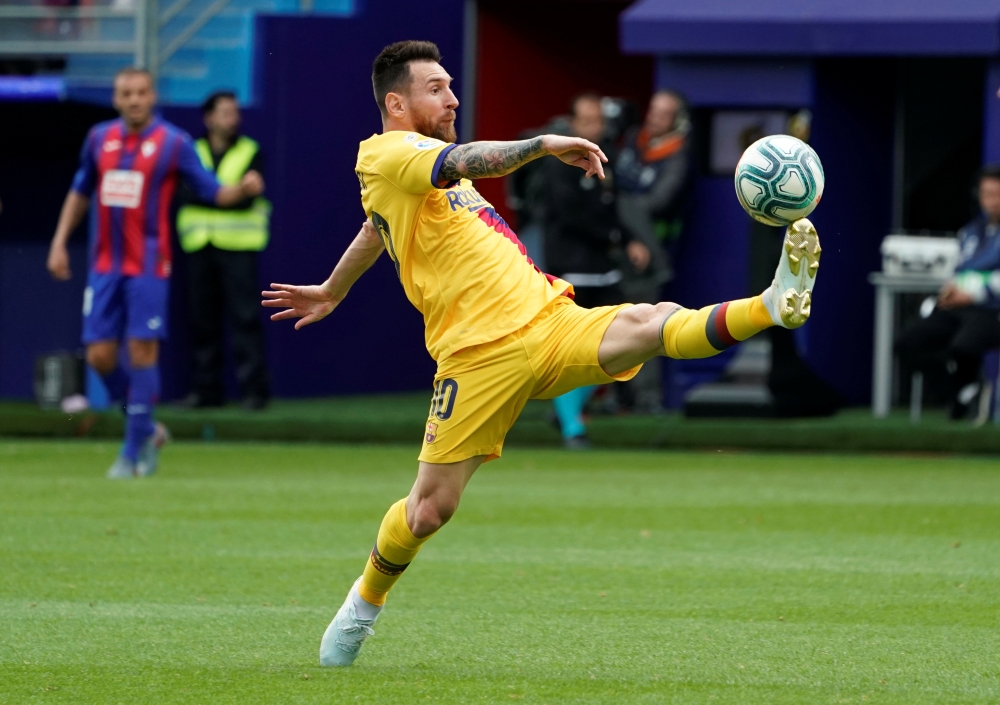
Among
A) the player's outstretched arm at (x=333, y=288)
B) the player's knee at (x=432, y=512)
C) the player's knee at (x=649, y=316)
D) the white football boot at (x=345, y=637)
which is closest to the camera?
the player's knee at (x=649, y=316)

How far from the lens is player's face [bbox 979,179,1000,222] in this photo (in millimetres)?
13727

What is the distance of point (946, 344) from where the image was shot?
14.1 m

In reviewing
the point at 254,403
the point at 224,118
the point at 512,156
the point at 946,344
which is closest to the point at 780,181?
the point at 512,156

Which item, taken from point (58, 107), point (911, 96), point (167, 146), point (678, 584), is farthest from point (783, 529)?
point (58, 107)

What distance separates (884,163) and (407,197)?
1140 cm

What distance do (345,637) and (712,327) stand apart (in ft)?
5.57

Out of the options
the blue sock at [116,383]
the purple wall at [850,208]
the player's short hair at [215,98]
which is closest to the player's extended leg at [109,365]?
the blue sock at [116,383]

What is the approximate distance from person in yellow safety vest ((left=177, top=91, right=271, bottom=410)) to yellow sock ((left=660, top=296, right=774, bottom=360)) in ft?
32.2

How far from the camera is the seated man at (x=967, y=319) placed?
13703 millimetres

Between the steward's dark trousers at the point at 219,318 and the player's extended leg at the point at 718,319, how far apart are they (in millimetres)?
9625

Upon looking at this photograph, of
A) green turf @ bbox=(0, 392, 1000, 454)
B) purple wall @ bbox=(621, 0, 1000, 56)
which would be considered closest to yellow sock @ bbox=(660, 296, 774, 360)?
green turf @ bbox=(0, 392, 1000, 454)

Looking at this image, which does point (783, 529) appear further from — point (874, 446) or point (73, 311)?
point (73, 311)

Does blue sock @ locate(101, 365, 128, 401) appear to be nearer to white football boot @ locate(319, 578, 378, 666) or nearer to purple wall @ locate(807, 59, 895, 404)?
white football boot @ locate(319, 578, 378, 666)

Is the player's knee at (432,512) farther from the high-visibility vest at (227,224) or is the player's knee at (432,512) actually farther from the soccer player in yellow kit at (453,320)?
the high-visibility vest at (227,224)
